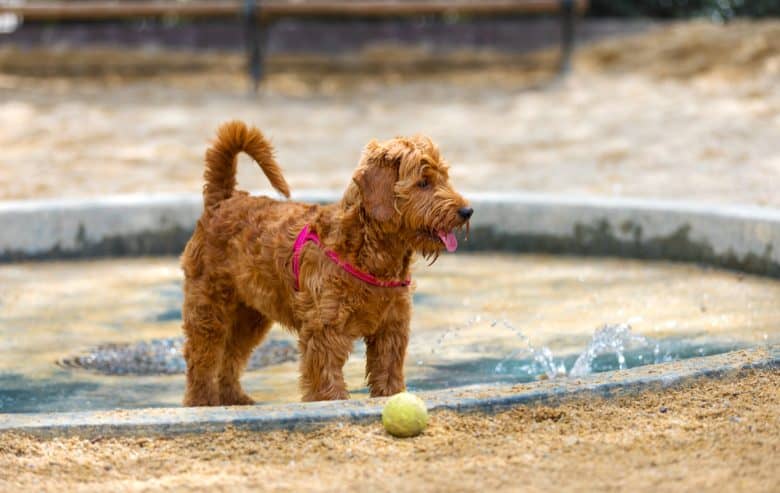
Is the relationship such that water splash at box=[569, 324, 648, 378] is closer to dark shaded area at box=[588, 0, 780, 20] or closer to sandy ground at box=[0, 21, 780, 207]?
sandy ground at box=[0, 21, 780, 207]

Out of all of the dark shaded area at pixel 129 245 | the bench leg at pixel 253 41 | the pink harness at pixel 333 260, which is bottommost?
the dark shaded area at pixel 129 245

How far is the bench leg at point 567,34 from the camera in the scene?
1775 centimetres

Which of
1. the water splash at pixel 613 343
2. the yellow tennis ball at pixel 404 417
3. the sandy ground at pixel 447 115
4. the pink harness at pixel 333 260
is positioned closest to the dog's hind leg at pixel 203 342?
the pink harness at pixel 333 260

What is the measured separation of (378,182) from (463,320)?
→ 8.16ft

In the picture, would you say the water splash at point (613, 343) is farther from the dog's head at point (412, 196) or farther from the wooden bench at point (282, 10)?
the wooden bench at point (282, 10)

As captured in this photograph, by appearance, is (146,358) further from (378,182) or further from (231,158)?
(378,182)

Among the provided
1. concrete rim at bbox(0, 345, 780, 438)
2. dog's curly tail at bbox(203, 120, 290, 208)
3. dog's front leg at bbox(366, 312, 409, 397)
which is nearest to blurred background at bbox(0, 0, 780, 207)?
dog's curly tail at bbox(203, 120, 290, 208)

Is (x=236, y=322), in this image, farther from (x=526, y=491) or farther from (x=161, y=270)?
(x=161, y=270)

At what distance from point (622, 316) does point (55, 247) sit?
4.30 metres

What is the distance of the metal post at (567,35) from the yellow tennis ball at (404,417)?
14.0 m

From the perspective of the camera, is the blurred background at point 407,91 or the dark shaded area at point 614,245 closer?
the dark shaded area at point 614,245

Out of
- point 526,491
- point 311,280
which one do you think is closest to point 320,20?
point 311,280

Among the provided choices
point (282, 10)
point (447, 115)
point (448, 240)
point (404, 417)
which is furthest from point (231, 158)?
point (282, 10)

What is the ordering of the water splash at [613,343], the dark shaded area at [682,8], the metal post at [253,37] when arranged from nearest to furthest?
the water splash at [613,343] → the metal post at [253,37] → the dark shaded area at [682,8]
